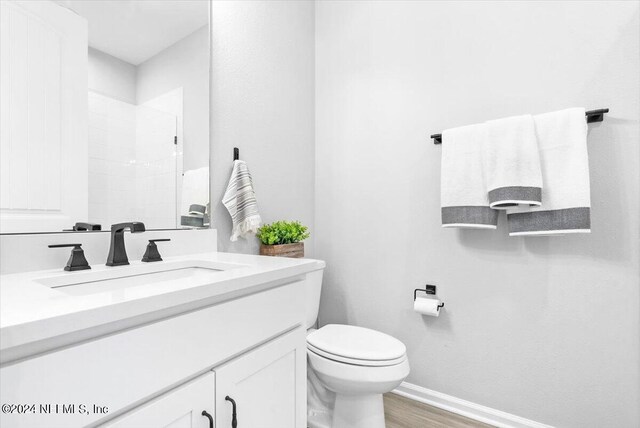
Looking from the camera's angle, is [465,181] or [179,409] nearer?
[179,409]

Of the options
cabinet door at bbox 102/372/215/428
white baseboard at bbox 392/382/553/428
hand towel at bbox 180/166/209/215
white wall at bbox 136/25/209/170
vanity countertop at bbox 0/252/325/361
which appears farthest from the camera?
white baseboard at bbox 392/382/553/428

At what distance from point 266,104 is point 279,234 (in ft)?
2.39

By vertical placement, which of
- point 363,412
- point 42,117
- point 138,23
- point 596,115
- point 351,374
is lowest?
point 363,412

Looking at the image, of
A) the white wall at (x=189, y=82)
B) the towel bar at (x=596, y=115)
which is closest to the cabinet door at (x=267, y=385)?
the white wall at (x=189, y=82)

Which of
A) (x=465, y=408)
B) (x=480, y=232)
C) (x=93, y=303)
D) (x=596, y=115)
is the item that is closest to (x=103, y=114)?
Result: (x=93, y=303)

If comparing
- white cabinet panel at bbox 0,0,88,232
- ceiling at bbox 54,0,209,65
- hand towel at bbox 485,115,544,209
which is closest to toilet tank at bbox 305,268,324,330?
A: hand towel at bbox 485,115,544,209

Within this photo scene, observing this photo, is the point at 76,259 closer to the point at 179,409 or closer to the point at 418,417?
the point at 179,409

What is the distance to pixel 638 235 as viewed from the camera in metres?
1.23

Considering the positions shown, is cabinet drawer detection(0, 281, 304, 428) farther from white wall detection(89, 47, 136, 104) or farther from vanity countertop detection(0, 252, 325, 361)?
white wall detection(89, 47, 136, 104)

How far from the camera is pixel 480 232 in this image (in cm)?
155

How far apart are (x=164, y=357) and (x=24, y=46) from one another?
0.97 meters

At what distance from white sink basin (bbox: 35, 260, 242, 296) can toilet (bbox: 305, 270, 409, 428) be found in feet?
2.01

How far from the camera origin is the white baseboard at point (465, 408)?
1444 millimetres

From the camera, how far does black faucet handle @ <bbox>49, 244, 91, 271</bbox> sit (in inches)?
35.8
